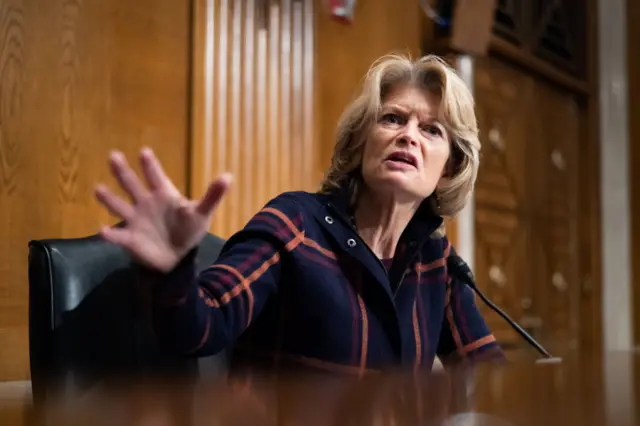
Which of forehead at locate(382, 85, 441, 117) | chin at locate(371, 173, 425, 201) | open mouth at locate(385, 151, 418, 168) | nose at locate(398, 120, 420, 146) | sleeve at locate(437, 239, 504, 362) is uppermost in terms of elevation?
forehead at locate(382, 85, 441, 117)

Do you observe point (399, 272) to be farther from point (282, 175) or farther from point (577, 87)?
point (577, 87)

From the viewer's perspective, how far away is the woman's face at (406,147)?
4.19 ft

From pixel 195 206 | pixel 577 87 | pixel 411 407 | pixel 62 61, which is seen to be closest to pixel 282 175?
pixel 62 61

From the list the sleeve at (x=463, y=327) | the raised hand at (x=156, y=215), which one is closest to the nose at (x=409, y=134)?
the sleeve at (x=463, y=327)

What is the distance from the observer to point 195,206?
68cm

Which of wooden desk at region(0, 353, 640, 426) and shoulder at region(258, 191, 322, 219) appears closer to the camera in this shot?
wooden desk at region(0, 353, 640, 426)

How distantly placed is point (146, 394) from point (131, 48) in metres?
1.27

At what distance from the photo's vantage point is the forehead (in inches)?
52.4

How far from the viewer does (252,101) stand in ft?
6.41

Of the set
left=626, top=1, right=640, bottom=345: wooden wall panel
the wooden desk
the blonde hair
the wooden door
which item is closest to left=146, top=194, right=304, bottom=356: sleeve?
the wooden desk

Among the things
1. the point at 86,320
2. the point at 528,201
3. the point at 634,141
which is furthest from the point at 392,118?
the point at 634,141

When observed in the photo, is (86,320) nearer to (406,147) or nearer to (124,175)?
(124,175)

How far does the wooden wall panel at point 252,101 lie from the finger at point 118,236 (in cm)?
113

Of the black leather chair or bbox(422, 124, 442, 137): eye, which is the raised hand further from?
bbox(422, 124, 442, 137): eye
